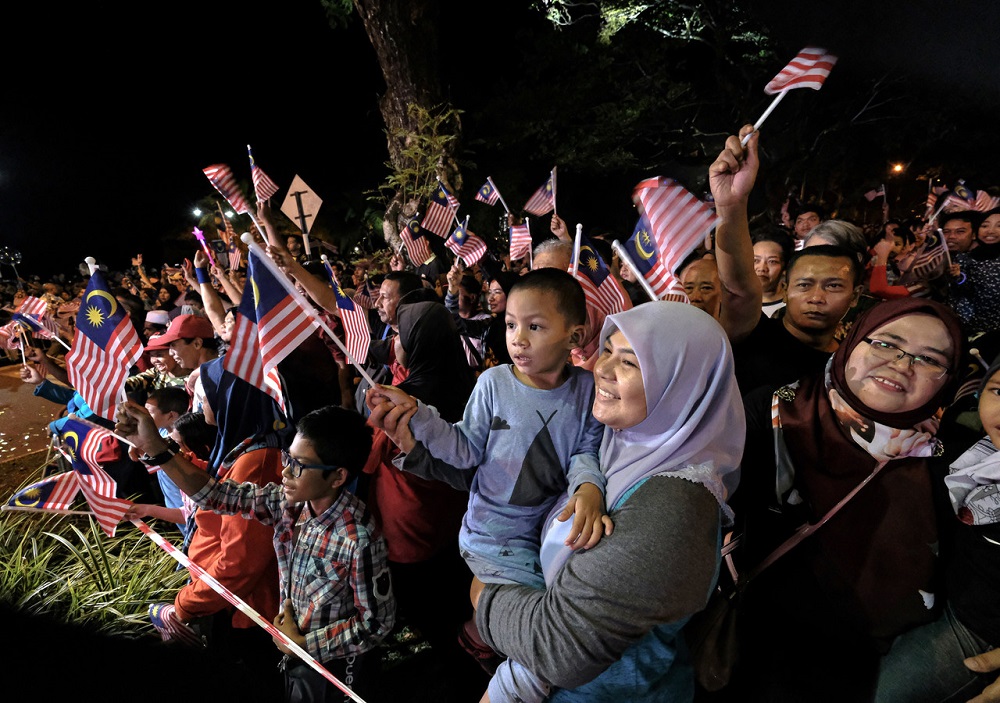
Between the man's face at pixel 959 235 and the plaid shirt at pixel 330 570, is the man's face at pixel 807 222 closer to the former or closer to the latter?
the man's face at pixel 959 235

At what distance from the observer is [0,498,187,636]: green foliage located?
2906mm

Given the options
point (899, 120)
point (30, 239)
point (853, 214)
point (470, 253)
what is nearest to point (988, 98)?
point (899, 120)

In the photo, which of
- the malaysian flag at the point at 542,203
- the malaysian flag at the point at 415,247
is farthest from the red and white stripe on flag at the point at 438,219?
the malaysian flag at the point at 542,203

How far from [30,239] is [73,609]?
79.7 ft

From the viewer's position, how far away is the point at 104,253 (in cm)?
2111

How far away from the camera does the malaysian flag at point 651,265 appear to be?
2.70 m

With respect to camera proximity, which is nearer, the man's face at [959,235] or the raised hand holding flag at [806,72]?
the raised hand holding flag at [806,72]

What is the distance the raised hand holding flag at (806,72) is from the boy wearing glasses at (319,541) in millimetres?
2355

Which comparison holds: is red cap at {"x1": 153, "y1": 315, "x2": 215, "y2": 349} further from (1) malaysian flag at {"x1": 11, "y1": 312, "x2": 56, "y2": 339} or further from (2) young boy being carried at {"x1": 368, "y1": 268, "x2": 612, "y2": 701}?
(2) young boy being carried at {"x1": 368, "y1": 268, "x2": 612, "y2": 701}

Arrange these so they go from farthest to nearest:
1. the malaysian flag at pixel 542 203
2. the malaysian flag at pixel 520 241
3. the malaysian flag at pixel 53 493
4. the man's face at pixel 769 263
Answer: the malaysian flag at pixel 542 203, the malaysian flag at pixel 520 241, the man's face at pixel 769 263, the malaysian flag at pixel 53 493

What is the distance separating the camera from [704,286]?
105 inches

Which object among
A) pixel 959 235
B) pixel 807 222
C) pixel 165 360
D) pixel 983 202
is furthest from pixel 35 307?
pixel 983 202

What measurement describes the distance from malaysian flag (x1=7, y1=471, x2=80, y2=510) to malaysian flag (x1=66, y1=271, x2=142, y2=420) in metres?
0.70

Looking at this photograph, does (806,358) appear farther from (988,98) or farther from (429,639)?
(988,98)
